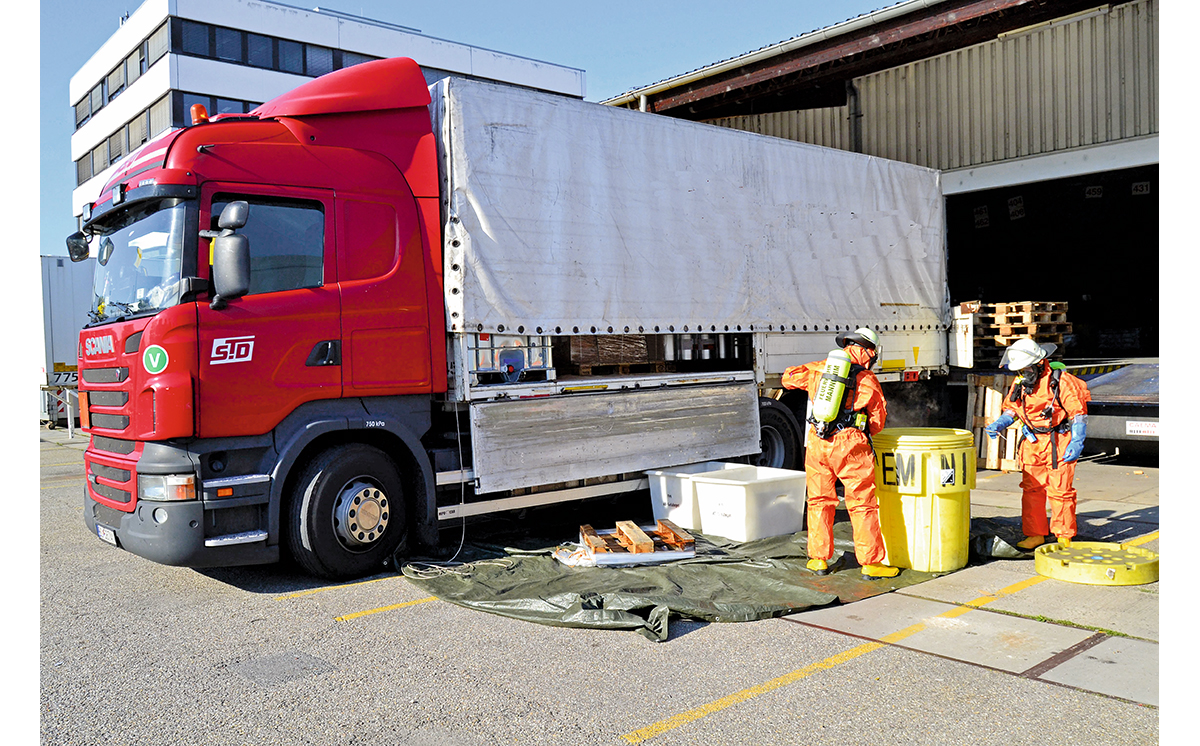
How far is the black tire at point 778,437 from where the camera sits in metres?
9.23

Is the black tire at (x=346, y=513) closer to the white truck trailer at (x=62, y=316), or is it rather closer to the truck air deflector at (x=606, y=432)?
the truck air deflector at (x=606, y=432)

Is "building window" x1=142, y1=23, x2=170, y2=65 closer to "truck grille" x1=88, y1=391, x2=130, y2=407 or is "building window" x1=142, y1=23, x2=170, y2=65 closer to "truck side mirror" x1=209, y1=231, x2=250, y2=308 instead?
"truck grille" x1=88, y1=391, x2=130, y2=407

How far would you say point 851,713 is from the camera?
12.8 ft

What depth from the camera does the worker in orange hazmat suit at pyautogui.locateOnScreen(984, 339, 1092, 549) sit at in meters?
6.74

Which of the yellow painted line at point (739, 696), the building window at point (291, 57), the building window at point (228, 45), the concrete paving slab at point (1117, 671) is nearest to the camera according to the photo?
the yellow painted line at point (739, 696)

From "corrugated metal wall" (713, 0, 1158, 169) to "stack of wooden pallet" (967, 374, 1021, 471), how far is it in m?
3.21

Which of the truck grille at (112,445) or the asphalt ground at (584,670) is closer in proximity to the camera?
the asphalt ground at (584,670)

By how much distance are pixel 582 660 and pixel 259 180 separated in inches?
154

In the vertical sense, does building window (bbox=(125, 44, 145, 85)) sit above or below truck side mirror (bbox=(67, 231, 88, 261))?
above

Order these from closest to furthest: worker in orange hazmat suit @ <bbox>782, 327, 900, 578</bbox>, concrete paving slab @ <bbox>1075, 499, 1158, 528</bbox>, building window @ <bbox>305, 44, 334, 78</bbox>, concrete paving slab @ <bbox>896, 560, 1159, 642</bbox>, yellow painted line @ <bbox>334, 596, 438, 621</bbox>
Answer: concrete paving slab @ <bbox>896, 560, 1159, 642</bbox>
yellow painted line @ <bbox>334, 596, 438, 621</bbox>
worker in orange hazmat suit @ <bbox>782, 327, 900, 578</bbox>
concrete paving slab @ <bbox>1075, 499, 1158, 528</bbox>
building window @ <bbox>305, 44, 334, 78</bbox>

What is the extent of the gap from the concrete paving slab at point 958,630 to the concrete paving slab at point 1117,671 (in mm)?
138

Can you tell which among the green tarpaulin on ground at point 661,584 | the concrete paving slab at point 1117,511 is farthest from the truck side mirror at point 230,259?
the concrete paving slab at point 1117,511

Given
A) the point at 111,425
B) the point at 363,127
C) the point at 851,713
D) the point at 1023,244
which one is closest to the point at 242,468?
the point at 111,425

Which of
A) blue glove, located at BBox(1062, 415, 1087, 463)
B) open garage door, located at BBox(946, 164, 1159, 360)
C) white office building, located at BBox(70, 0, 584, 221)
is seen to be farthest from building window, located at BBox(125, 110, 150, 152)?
blue glove, located at BBox(1062, 415, 1087, 463)
